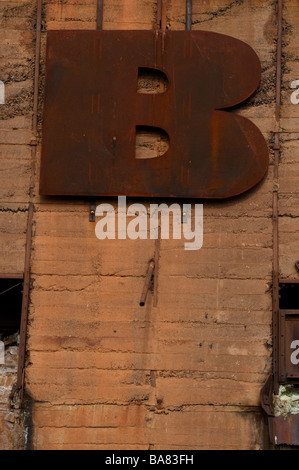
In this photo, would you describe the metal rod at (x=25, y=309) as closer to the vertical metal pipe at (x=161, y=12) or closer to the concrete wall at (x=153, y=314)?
the concrete wall at (x=153, y=314)

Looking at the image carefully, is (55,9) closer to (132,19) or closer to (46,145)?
(132,19)

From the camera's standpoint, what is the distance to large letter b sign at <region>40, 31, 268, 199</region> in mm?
10102

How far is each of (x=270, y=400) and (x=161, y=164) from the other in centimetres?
322

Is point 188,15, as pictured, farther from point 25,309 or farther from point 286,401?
point 286,401

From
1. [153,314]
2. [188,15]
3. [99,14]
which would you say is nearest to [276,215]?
[153,314]

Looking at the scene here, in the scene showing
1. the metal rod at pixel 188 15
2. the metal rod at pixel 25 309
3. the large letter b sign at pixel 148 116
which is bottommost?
the metal rod at pixel 25 309

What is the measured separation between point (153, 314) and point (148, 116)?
2531mm

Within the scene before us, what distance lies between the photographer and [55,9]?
1069 centimetres

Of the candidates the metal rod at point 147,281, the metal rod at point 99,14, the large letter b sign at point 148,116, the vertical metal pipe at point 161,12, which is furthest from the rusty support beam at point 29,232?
the vertical metal pipe at point 161,12

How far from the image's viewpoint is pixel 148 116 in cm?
1021

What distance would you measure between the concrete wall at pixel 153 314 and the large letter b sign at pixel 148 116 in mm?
239

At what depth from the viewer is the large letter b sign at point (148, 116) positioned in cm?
1010

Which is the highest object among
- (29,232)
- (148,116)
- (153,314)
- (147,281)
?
(148,116)

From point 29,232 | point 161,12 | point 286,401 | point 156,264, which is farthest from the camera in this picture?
point 161,12
